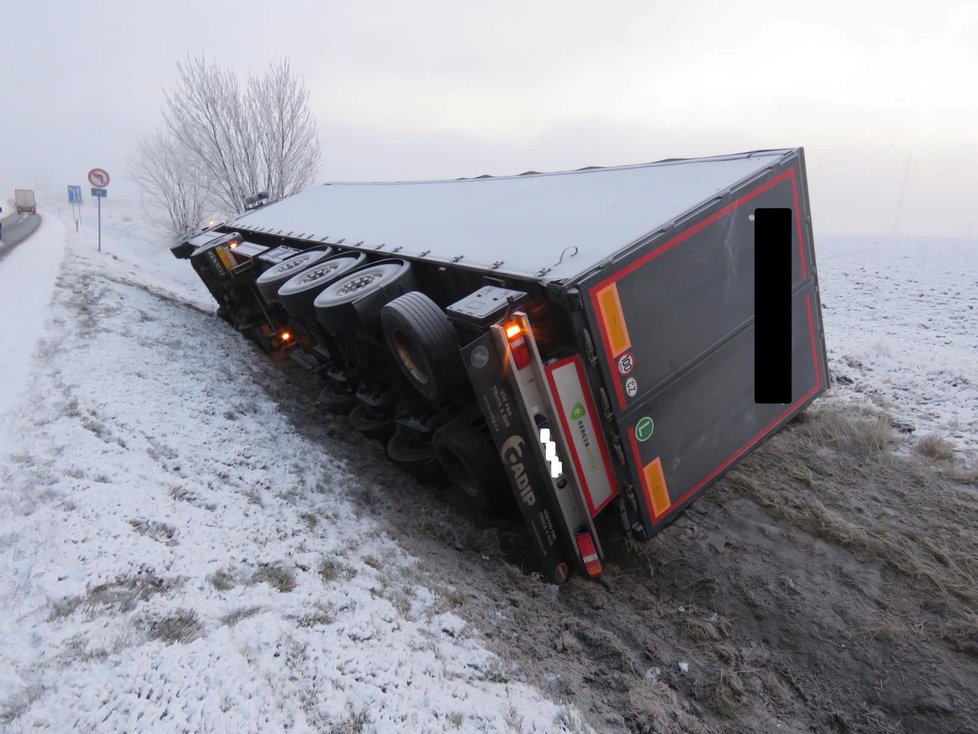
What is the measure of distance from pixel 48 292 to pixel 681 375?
10446 mm

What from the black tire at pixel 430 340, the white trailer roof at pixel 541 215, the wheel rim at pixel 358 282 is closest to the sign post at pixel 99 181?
the white trailer roof at pixel 541 215

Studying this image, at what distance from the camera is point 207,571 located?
9.92 feet

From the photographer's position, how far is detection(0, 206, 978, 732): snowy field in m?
2.25

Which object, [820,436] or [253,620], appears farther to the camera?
[820,436]

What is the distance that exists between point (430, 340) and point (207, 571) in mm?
1825

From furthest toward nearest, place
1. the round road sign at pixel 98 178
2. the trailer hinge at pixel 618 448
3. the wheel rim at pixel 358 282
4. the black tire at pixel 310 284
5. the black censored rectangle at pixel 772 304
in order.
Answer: the round road sign at pixel 98 178 → the black tire at pixel 310 284 → the wheel rim at pixel 358 282 → the black censored rectangle at pixel 772 304 → the trailer hinge at pixel 618 448

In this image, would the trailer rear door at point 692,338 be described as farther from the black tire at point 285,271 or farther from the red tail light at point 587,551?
the black tire at point 285,271

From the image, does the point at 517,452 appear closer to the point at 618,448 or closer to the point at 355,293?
the point at 618,448

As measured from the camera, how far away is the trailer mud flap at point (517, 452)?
10.8 feet

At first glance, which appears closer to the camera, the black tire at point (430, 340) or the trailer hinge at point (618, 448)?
the trailer hinge at point (618, 448)

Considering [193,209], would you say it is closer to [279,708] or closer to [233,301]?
[233,301]

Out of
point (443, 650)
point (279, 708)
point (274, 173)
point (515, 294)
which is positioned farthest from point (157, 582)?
point (274, 173)

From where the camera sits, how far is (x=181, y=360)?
670 cm

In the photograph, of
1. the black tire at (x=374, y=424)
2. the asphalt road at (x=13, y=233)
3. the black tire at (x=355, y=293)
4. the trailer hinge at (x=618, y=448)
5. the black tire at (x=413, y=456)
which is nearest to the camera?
the trailer hinge at (x=618, y=448)
